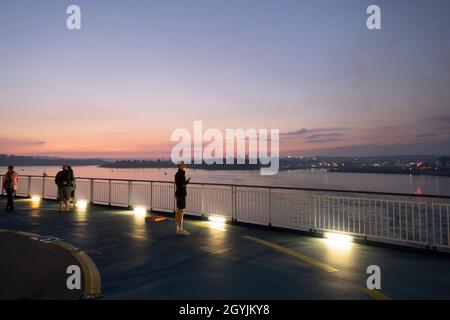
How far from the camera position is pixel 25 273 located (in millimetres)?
5867

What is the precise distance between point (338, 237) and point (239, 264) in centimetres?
354

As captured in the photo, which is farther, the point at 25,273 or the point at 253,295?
the point at 25,273

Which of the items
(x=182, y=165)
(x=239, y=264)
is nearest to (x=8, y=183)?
(x=182, y=165)

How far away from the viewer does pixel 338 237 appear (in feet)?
29.0

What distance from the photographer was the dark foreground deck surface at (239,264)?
5070 mm

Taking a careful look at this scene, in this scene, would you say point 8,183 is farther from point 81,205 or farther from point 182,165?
point 182,165

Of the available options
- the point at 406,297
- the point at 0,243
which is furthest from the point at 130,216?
the point at 406,297

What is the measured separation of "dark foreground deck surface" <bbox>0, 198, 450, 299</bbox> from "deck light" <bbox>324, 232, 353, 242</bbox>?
1.22ft

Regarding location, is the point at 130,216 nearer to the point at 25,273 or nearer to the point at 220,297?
the point at 25,273

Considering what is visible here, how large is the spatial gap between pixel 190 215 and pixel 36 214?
20.1 feet

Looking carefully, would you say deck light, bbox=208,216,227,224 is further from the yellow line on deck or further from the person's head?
the person's head

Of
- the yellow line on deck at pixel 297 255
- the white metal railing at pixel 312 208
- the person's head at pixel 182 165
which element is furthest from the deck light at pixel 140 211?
the yellow line on deck at pixel 297 255

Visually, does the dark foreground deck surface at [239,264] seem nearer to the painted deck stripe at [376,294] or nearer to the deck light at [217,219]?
the painted deck stripe at [376,294]

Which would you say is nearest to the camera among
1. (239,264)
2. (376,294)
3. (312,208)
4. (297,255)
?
(376,294)
